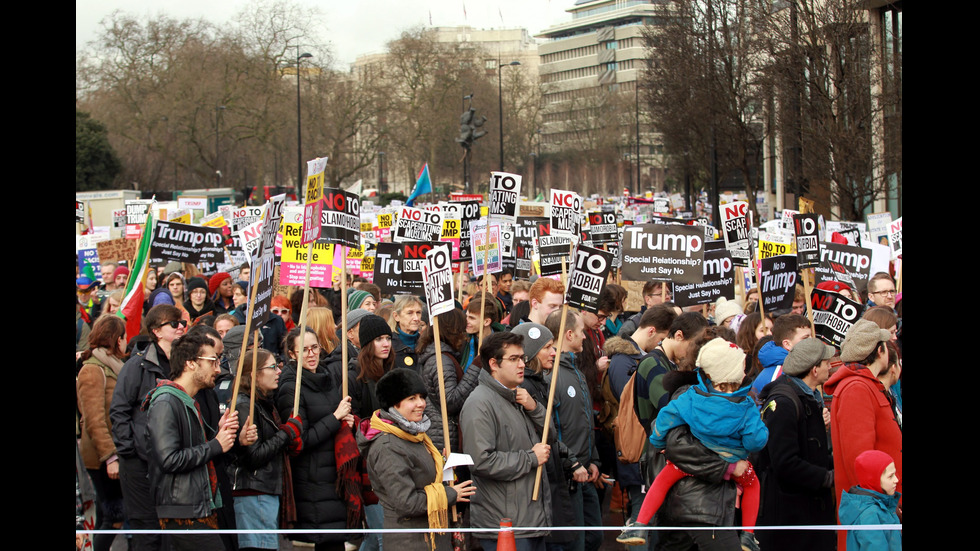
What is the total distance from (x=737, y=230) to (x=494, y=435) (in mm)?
7870

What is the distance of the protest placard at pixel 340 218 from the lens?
7441 millimetres

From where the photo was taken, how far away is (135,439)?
5.59 m

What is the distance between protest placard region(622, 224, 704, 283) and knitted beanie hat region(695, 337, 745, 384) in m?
4.33

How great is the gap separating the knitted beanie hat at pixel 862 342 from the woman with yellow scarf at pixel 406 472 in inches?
75.5

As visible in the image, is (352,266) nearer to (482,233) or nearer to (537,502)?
(482,233)

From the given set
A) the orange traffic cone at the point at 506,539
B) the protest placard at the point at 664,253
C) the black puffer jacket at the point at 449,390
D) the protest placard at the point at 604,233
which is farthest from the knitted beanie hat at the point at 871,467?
the protest placard at the point at 604,233

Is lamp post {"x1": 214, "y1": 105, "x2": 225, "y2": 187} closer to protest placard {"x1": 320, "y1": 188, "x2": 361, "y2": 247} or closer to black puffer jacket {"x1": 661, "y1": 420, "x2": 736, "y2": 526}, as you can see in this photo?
protest placard {"x1": 320, "y1": 188, "x2": 361, "y2": 247}

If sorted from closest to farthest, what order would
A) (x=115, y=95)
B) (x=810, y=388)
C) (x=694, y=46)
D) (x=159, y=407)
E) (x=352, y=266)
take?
1. (x=159, y=407)
2. (x=810, y=388)
3. (x=352, y=266)
4. (x=694, y=46)
5. (x=115, y=95)

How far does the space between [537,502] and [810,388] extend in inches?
58.0

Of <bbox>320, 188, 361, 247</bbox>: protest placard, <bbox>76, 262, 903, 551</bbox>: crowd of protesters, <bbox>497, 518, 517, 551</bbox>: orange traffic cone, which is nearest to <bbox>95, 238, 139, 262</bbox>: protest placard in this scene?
<bbox>320, 188, 361, 247</bbox>: protest placard

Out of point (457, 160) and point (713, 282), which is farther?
point (457, 160)
